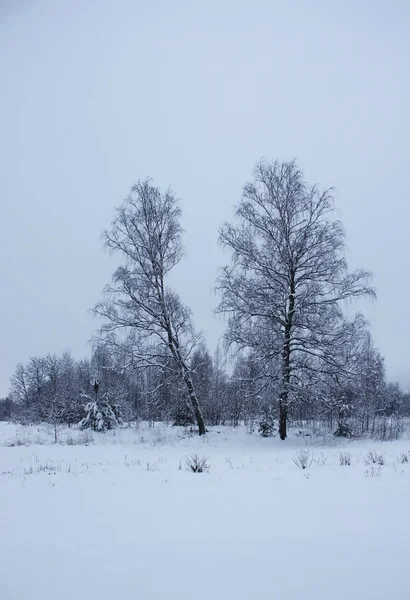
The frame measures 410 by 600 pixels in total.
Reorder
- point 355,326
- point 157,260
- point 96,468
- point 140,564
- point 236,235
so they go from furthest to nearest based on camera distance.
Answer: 1. point 157,260
2. point 236,235
3. point 355,326
4. point 96,468
5. point 140,564

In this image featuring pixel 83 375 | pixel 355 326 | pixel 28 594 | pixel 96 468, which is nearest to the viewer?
pixel 28 594

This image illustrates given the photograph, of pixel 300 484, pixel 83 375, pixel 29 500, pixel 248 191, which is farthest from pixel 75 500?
pixel 83 375

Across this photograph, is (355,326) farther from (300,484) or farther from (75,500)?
(75,500)

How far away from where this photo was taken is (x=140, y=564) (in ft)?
12.4

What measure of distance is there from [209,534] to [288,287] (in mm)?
11457

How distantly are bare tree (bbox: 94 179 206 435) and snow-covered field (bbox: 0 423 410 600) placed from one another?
841cm

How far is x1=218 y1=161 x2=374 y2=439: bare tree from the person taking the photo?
14.0 metres

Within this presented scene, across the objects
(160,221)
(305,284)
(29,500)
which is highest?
(160,221)

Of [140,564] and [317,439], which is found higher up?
[140,564]

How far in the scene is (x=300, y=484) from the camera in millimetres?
6289

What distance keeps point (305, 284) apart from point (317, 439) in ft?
20.9

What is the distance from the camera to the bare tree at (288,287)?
14.0 meters

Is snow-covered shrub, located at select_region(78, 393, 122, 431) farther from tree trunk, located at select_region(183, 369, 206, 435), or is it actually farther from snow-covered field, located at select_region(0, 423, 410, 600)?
snow-covered field, located at select_region(0, 423, 410, 600)

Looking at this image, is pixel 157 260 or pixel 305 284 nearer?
pixel 305 284
